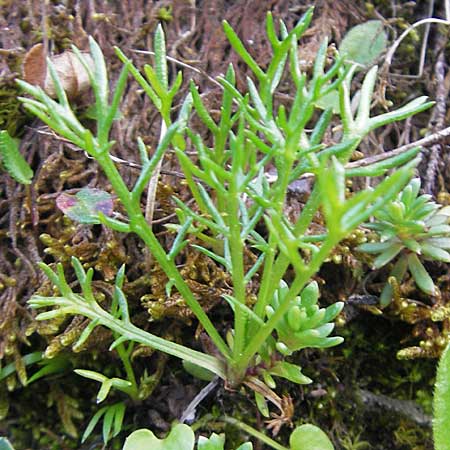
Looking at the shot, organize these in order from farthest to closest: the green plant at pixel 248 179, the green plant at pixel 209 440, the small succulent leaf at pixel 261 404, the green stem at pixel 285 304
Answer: the small succulent leaf at pixel 261 404 → the green plant at pixel 209 440 → the green plant at pixel 248 179 → the green stem at pixel 285 304

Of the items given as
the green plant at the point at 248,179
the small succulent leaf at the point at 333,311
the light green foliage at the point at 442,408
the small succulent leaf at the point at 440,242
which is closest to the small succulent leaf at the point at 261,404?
the green plant at the point at 248,179

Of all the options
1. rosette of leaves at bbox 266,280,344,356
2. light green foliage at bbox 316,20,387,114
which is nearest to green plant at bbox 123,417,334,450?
rosette of leaves at bbox 266,280,344,356

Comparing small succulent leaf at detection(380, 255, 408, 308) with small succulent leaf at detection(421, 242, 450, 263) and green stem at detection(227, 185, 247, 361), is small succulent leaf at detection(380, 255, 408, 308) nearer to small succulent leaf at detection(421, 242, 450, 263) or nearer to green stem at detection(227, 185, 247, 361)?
small succulent leaf at detection(421, 242, 450, 263)

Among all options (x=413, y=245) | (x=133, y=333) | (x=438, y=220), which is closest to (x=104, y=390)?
(x=133, y=333)

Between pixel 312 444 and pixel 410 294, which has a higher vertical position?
pixel 410 294

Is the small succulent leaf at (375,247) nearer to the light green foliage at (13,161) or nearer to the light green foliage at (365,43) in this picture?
the light green foliage at (365,43)

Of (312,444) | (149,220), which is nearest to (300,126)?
(149,220)

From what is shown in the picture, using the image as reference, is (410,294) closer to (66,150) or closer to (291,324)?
(291,324)
